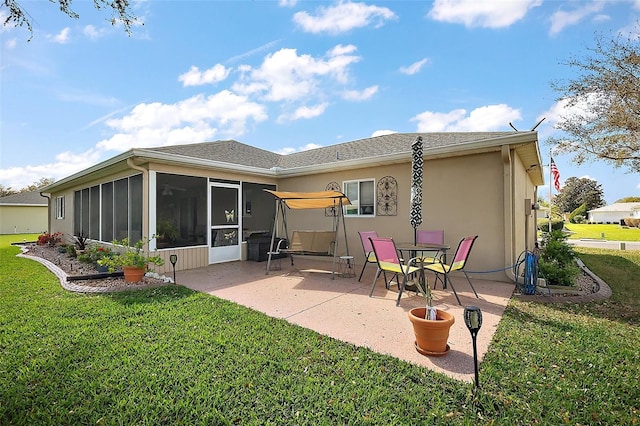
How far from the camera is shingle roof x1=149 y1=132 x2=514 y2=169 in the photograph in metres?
8.29

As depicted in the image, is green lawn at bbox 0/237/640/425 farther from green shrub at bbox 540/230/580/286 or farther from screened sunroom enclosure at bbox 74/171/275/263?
screened sunroom enclosure at bbox 74/171/275/263

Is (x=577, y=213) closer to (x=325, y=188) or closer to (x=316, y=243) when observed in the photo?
(x=325, y=188)

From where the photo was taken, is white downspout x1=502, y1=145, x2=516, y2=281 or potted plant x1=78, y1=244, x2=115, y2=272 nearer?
white downspout x1=502, y1=145, x2=516, y2=281

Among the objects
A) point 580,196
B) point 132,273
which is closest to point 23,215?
point 132,273

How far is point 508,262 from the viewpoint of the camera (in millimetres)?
6367

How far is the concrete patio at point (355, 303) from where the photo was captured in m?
3.27

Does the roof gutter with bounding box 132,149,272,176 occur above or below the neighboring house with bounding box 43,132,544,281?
above

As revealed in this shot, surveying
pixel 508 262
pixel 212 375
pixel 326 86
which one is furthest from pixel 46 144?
pixel 508 262

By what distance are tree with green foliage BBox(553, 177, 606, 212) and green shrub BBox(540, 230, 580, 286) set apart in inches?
1946

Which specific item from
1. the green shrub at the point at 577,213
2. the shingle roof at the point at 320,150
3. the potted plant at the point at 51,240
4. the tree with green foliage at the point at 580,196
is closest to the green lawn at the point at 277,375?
the shingle roof at the point at 320,150

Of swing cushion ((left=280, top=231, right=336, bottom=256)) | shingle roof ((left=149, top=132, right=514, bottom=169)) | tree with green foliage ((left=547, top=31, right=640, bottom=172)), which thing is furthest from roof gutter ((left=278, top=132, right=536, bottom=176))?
tree with green foliage ((left=547, top=31, right=640, bottom=172))

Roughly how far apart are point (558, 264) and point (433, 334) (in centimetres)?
509

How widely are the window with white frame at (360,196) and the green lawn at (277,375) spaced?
471 cm

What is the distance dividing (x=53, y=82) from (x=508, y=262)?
38.1 ft
